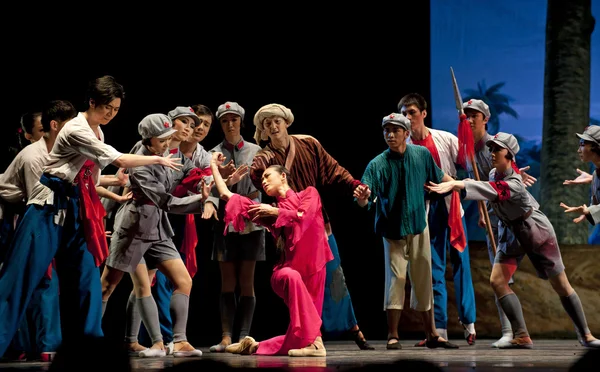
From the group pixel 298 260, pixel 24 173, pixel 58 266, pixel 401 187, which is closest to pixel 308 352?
pixel 298 260

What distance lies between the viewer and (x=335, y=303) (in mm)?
5449

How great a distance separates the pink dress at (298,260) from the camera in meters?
4.95

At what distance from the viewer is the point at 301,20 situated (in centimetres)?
745

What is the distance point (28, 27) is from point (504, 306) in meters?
4.11

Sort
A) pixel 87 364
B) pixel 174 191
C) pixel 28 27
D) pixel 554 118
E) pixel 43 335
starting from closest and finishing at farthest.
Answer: pixel 87 364 < pixel 43 335 < pixel 174 191 < pixel 28 27 < pixel 554 118

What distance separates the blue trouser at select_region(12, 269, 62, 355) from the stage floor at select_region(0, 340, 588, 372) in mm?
225

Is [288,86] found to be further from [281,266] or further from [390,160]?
[281,266]

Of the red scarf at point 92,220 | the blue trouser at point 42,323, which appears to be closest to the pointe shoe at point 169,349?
the blue trouser at point 42,323

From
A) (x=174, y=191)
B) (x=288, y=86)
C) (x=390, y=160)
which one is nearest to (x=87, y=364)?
(x=174, y=191)

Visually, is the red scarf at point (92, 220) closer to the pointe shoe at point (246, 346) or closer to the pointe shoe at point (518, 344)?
the pointe shoe at point (246, 346)

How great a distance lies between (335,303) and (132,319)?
3.90 feet

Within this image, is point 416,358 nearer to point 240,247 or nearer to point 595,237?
point 240,247

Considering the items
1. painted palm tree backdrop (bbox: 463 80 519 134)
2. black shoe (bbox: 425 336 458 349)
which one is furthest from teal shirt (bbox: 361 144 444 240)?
painted palm tree backdrop (bbox: 463 80 519 134)

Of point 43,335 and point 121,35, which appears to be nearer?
point 43,335
